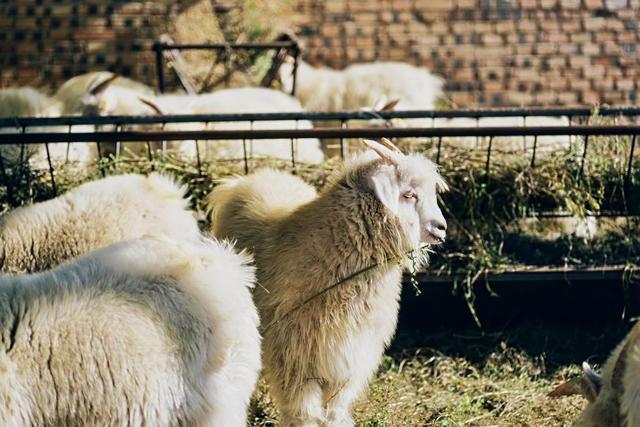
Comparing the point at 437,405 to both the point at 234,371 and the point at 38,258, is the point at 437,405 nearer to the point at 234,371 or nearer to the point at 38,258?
the point at 234,371

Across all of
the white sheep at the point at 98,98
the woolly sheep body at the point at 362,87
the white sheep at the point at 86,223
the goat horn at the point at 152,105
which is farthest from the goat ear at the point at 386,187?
the woolly sheep body at the point at 362,87

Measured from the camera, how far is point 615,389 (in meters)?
4.41

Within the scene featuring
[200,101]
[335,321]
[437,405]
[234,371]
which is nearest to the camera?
[234,371]

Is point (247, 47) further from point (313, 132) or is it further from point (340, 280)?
point (340, 280)

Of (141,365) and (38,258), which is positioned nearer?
(141,365)

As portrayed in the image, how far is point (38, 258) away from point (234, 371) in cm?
200

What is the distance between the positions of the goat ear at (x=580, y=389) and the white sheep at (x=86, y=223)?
253 centimetres

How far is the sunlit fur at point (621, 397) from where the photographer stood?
4145 millimetres

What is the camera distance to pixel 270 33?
11406 millimetres

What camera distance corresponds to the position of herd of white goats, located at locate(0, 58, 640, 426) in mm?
3979

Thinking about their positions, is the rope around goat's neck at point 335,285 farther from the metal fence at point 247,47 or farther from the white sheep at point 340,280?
the metal fence at point 247,47

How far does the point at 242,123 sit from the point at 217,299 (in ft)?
12.8

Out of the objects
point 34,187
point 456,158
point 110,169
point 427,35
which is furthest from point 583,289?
point 427,35

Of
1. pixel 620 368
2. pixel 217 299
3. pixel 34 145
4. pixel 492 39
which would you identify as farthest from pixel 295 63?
pixel 620 368
